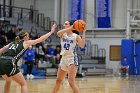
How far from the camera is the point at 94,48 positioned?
95.3 feet

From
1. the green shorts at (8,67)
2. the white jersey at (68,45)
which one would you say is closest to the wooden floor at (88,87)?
the white jersey at (68,45)

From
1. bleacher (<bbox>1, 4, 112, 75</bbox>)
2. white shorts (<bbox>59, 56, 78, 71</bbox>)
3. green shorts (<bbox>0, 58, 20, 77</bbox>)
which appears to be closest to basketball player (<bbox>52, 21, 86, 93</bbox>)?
white shorts (<bbox>59, 56, 78, 71</bbox>)

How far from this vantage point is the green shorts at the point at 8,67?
24.4 ft

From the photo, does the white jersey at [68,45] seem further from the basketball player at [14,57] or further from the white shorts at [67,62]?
the basketball player at [14,57]

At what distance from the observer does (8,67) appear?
24.5 feet

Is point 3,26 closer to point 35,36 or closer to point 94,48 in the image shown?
point 35,36

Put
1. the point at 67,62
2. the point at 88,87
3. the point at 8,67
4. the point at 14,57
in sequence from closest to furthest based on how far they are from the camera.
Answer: the point at 8,67 → the point at 14,57 → the point at 67,62 → the point at 88,87

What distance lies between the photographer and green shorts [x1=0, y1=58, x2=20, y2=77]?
7445mm

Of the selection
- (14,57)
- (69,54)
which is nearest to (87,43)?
(69,54)

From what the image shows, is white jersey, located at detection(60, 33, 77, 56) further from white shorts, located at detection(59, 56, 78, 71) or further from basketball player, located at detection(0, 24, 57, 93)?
basketball player, located at detection(0, 24, 57, 93)

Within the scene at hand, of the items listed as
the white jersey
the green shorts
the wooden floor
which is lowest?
the wooden floor

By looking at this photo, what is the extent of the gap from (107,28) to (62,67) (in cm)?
2034

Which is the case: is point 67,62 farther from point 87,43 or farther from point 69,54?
point 87,43

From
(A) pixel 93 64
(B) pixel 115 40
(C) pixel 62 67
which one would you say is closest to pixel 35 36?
(A) pixel 93 64
